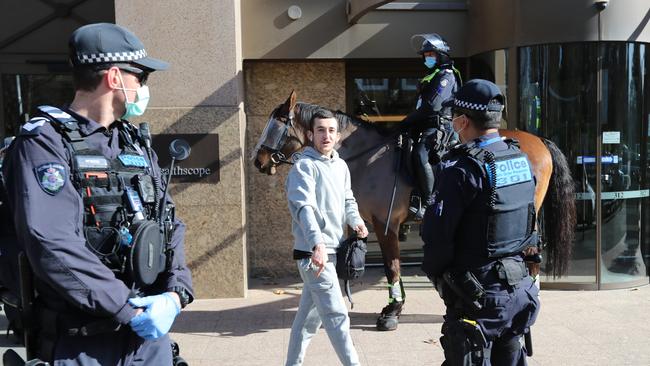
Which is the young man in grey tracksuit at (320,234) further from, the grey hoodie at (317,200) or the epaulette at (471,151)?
the epaulette at (471,151)

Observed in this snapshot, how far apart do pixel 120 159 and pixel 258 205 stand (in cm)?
591

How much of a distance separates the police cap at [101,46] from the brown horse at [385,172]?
148 inches

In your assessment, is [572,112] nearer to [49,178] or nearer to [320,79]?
[320,79]

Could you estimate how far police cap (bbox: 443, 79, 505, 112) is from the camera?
312 centimetres

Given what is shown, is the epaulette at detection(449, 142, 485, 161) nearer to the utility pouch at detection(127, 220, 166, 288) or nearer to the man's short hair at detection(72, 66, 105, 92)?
the utility pouch at detection(127, 220, 166, 288)

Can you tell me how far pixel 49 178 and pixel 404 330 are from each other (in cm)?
441

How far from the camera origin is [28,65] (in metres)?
8.09

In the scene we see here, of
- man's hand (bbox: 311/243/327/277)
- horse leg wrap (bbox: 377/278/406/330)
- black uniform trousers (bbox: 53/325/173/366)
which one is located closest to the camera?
black uniform trousers (bbox: 53/325/173/366)

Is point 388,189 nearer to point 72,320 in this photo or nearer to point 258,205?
point 258,205

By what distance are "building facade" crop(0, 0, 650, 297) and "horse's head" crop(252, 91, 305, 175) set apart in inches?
33.0

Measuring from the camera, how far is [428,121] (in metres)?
6.14

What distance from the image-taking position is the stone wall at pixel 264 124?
8.08 meters

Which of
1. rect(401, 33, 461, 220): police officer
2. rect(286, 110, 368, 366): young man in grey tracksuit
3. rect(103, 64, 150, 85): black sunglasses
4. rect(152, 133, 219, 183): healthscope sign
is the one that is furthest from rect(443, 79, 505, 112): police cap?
rect(152, 133, 219, 183): healthscope sign

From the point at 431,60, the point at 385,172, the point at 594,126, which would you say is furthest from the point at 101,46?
the point at 594,126
